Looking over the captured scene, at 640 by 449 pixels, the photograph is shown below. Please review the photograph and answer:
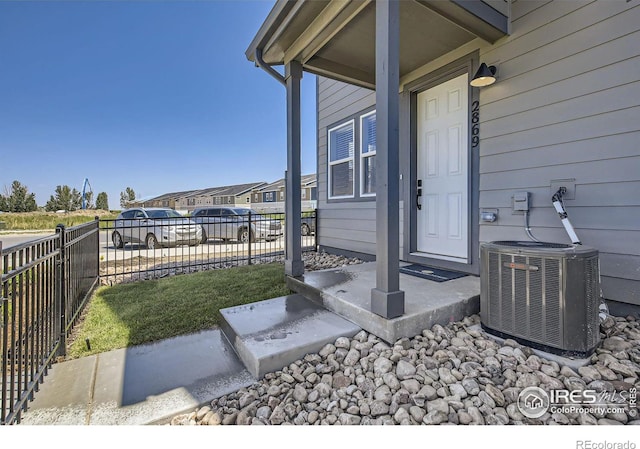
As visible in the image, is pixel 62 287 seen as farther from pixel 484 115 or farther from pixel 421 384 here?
pixel 484 115

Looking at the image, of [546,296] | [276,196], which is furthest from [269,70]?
[276,196]

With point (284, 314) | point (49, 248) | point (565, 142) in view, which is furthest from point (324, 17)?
point (49, 248)

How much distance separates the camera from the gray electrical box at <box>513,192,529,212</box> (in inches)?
104

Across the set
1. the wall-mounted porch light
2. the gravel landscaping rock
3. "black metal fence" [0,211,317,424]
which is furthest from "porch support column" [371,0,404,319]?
"black metal fence" [0,211,317,424]

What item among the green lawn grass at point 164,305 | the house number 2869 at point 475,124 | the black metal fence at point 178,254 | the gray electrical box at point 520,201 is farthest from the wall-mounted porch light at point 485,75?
the black metal fence at point 178,254

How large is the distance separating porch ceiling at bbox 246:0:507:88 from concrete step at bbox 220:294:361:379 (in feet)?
8.40

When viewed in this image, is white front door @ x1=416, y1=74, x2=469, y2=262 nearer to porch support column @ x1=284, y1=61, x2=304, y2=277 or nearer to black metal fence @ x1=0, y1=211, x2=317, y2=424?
porch support column @ x1=284, y1=61, x2=304, y2=277

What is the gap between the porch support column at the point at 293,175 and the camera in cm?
323

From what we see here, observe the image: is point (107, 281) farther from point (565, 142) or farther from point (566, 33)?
point (566, 33)

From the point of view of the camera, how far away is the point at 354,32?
2.79m

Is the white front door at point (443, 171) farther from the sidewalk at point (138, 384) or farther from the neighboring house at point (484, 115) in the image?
the sidewalk at point (138, 384)

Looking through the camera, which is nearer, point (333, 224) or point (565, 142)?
point (565, 142)

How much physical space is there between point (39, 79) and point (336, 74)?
1315 centimetres
